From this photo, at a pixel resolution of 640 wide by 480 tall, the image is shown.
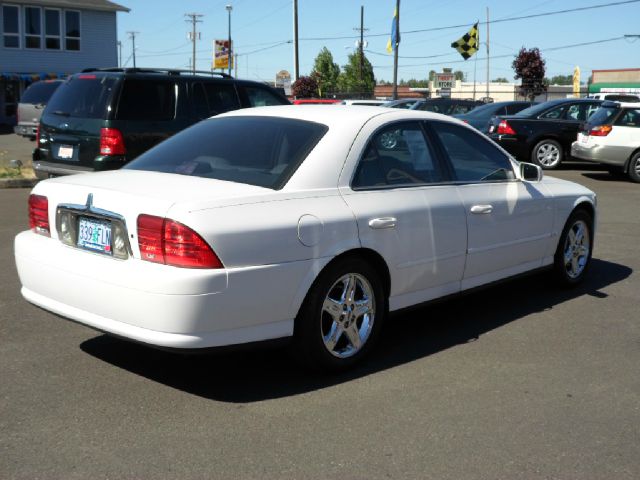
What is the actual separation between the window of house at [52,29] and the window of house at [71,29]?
37 cm

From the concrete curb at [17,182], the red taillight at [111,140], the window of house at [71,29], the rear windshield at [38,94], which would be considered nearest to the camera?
the red taillight at [111,140]

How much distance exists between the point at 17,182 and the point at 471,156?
9.60 meters

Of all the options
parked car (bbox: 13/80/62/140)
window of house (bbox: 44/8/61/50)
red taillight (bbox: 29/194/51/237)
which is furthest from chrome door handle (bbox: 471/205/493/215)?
window of house (bbox: 44/8/61/50)

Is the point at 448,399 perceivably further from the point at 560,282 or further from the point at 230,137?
the point at 560,282

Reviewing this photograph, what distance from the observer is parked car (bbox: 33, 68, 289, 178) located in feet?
31.7

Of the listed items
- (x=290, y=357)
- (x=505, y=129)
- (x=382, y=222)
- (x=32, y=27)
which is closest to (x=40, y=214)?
(x=290, y=357)

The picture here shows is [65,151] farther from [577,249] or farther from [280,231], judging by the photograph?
[280,231]

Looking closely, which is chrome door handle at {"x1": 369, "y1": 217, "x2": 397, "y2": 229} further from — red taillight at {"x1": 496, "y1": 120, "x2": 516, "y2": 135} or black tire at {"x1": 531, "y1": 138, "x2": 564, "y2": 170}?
black tire at {"x1": 531, "y1": 138, "x2": 564, "y2": 170}

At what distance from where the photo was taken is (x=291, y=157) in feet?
15.3

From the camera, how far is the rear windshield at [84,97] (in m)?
9.75

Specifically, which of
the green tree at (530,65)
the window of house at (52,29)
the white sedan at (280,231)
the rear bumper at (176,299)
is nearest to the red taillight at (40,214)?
the white sedan at (280,231)

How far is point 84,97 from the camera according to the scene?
394 inches

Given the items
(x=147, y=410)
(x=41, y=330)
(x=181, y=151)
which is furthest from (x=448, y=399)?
(x=41, y=330)

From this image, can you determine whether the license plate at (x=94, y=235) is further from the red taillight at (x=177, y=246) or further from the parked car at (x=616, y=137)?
the parked car at (x=616, y=137)
